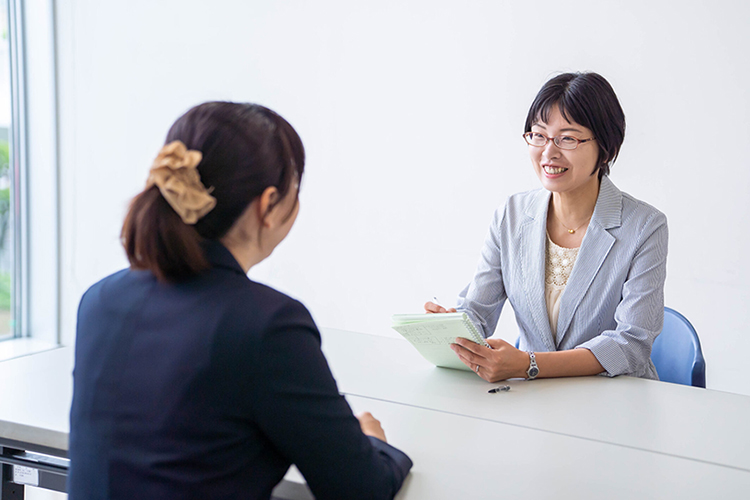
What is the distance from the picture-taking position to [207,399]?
827 millimetres

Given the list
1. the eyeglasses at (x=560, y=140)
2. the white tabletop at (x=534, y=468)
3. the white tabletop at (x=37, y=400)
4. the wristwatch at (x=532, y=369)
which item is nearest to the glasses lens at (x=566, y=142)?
the eyeglasses at (x=560, y=140)

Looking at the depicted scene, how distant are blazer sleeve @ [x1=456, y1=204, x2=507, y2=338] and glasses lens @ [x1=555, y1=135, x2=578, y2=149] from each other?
297 millimetres

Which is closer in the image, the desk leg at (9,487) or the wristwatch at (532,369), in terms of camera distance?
the desk leg at (9,487)

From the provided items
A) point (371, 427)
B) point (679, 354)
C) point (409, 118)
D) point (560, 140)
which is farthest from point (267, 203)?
point (409, 118)

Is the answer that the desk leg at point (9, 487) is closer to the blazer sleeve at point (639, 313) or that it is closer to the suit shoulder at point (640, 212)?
the blazer sleeve at point (639, 313)

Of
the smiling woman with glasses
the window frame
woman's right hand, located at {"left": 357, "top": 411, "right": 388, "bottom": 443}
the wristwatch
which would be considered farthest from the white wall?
woman's right hand, located at {"left": 357, "top": 411, "right": 388, "bottom": 443}

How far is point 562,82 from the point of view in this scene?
180 centimetres

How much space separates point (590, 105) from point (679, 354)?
0.81 metres

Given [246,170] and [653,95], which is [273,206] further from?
[653,95]

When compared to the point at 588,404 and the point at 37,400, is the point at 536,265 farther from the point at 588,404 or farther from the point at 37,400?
the point at 37,400

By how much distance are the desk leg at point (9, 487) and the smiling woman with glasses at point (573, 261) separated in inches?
40.9

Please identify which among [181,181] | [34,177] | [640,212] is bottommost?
[34,177]

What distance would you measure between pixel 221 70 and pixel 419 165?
1.31 meters

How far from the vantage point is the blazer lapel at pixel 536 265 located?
1.86 m
